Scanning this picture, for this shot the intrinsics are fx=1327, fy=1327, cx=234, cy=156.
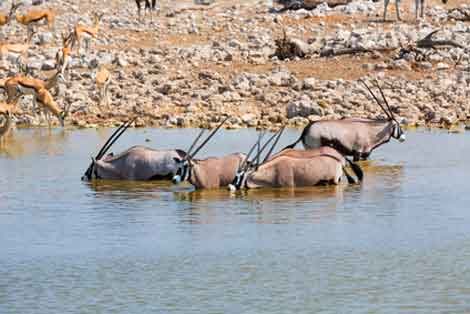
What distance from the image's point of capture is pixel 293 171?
1088cm

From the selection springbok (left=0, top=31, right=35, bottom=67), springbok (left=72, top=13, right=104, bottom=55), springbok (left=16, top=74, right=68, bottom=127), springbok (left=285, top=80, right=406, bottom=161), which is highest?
springbok (left=72, top=13, right=104, bottom=55)

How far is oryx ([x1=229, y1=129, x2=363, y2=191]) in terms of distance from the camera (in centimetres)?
1080

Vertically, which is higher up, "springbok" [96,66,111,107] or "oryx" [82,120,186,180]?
"springbok" [96,66,111,107]

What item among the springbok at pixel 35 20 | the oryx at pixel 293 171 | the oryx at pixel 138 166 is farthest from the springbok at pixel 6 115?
the springbok at pixel 35 20

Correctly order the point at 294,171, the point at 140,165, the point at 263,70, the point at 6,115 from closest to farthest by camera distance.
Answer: the point at 294,171
the point at 140,165
the point at 6,115
the point at 263,70

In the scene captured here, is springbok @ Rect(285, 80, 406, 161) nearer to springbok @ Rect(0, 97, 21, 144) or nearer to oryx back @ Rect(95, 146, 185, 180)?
oryx back @ Rect(95, 146, 185, 180)

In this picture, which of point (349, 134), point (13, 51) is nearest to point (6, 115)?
point (349, 134)

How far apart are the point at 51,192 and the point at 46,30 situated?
1519 centimetres

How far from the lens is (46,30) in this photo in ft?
84.4

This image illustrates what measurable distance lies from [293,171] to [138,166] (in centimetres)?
148

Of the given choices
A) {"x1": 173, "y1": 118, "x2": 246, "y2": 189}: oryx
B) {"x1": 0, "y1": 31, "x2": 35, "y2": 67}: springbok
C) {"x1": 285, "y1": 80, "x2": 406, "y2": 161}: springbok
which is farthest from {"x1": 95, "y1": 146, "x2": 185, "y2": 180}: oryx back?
{"x1": 0, "y1": 31, "x2": 35, "y2": 67}: springbok

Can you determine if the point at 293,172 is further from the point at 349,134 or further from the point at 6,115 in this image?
the point at 6,115

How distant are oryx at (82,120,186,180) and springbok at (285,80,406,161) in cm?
139

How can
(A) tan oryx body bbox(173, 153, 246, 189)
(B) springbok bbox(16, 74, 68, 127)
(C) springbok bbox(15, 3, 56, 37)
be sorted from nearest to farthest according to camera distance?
(A) tan oryx body bbox(173, 153, 246, 189)
(B) springbok bbox(16, 74, 68, 127)
(C) springbok bbox(15, 3, 56, 37)
